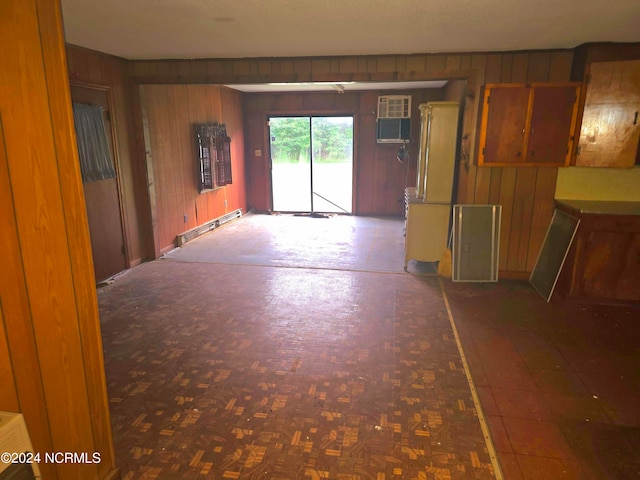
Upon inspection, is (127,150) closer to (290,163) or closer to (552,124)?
(290,163)

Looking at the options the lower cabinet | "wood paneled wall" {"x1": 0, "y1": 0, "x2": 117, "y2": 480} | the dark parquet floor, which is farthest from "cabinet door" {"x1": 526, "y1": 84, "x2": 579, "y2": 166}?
"wood paneled wall" {"x1": 0, "y1": 0, "x2": 117, "y2": 480}

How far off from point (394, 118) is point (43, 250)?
22.4 feet

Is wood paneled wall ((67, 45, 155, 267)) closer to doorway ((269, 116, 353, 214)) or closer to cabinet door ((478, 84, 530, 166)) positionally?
doorway ((269, 116, 353, 214))

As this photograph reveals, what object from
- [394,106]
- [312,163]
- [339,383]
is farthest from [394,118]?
[339,383]

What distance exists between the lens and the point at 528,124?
13.1 feet

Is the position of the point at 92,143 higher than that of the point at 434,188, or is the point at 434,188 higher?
the point at 92,143

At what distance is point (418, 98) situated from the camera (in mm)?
7465

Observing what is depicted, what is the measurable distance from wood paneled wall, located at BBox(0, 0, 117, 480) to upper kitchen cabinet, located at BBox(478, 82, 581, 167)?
3673 mm

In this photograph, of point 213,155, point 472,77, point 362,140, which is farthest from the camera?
point 362,140

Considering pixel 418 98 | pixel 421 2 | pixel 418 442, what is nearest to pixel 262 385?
pixel 418 442

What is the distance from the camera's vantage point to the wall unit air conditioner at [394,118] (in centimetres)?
746

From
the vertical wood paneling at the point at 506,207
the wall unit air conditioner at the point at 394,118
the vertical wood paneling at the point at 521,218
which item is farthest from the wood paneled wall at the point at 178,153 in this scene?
the vertical wood paneling at the point at 521,218

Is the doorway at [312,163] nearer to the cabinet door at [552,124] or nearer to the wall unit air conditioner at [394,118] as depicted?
the wall unit air conditioner at [394,118]

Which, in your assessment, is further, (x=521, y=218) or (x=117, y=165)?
(x=117, y=165)
